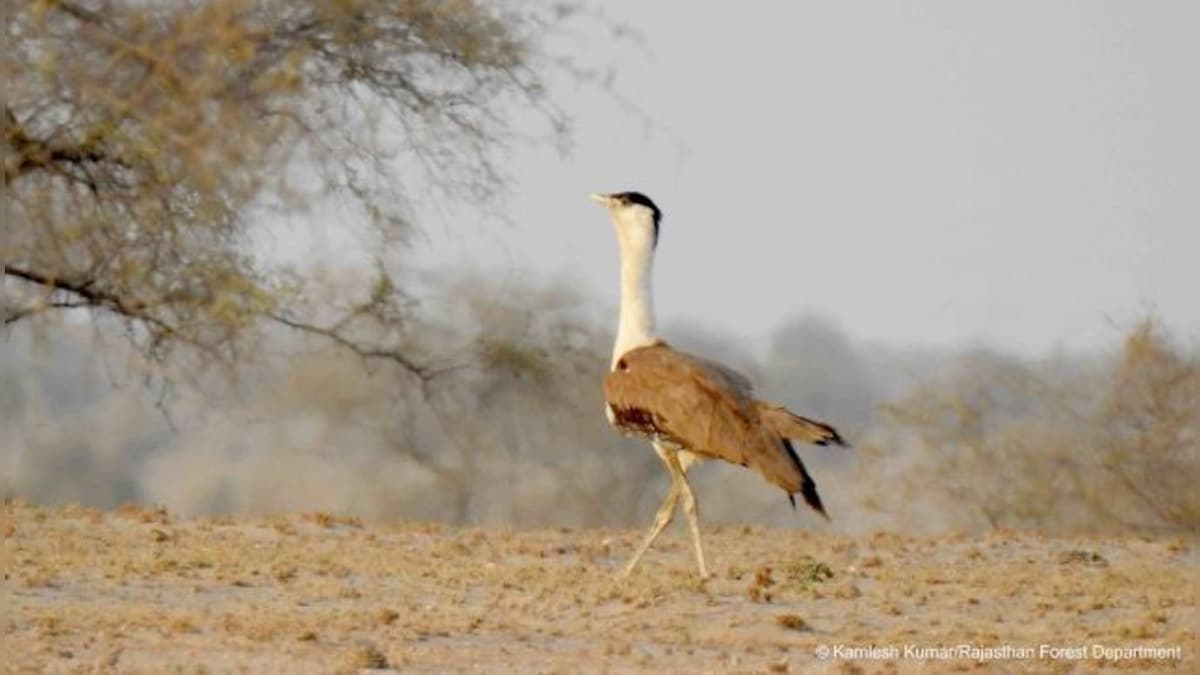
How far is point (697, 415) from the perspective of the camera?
1130 cm

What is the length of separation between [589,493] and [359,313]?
16.0 ft

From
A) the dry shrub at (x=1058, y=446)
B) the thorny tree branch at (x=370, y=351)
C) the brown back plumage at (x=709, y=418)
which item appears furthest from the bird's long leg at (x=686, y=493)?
the dry shrub at (x=1058, y=446)

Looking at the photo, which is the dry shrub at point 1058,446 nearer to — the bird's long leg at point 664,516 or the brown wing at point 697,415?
the bird's long leg at point 664,516

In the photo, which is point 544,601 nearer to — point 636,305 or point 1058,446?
point 636,305

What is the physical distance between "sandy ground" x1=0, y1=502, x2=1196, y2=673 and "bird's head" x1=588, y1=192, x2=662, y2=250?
1.64 m

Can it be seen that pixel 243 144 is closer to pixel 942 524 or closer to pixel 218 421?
pixel 218 421

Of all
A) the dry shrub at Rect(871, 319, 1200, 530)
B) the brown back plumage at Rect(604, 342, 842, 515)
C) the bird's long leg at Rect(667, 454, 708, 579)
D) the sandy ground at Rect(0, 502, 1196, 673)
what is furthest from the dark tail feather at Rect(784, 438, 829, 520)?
the dry shrub at Rect(871, 319, 1200, 530)

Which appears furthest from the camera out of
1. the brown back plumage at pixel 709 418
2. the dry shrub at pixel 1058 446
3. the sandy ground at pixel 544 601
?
the dry shrub at pixel 1058 446

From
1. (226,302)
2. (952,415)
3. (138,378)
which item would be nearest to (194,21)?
Answer: (226,302)

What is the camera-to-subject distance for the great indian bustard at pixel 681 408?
1116cm

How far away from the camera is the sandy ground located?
9.47 m

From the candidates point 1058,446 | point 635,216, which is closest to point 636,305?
point 635,216

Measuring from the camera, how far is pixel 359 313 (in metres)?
21.1

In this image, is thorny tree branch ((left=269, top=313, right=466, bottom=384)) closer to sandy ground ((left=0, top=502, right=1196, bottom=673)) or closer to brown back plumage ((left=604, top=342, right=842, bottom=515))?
sandy ground ((left=0, top=502, right=1196, bottom=673))
